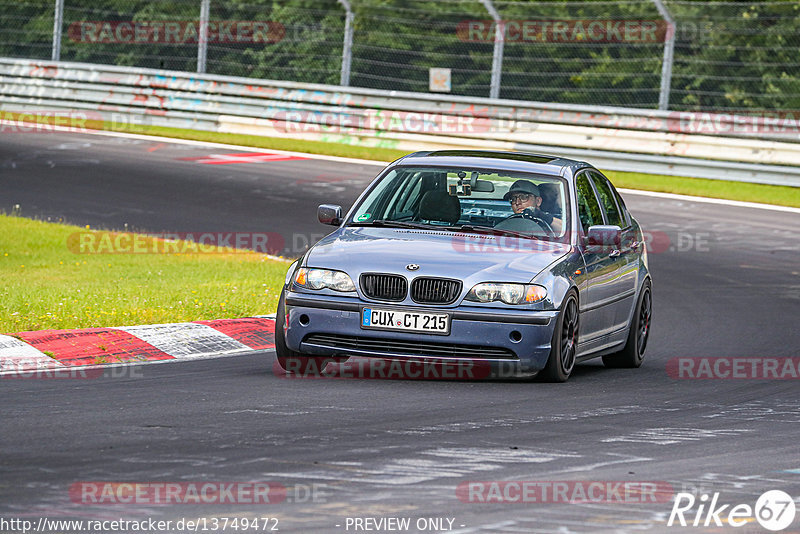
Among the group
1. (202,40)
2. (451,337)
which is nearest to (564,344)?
(451,337)

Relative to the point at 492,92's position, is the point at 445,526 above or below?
below

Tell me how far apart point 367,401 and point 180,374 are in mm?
1526

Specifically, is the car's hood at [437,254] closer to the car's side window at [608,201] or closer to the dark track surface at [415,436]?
the dark track surface at [415,436]

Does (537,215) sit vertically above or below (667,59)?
below

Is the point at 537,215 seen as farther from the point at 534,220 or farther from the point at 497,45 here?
the point at 497,45

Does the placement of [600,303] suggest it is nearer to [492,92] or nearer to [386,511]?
[386,511]

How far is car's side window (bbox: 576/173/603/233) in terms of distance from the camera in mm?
10266

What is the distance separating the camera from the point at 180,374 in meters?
9.12

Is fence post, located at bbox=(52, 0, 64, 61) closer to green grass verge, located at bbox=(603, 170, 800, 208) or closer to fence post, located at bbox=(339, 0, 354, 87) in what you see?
fence post, located at bbox=(339, 0, 354, 87)

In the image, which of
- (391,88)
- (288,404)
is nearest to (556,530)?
(288,404)

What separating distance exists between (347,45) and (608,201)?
15266 millimetres

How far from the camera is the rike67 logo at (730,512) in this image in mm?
5535

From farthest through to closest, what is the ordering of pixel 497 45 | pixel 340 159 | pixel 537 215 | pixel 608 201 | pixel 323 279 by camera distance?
pixel 340 159 → pixel 497 45 → pixel 608 201 → pixel 537 215 → pixel 323 279

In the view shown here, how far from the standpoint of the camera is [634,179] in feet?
76.2
